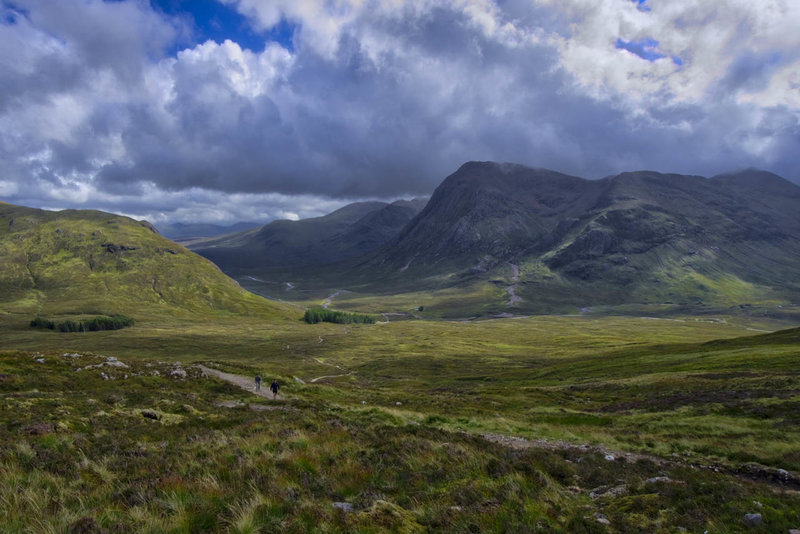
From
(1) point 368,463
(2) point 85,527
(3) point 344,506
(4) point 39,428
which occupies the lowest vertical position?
(4) point 39,428

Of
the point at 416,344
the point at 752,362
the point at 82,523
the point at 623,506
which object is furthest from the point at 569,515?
the point at 416,344

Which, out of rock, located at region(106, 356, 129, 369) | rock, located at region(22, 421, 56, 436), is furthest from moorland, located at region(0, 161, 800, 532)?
rock, located at region(106, 356, 129, 369)

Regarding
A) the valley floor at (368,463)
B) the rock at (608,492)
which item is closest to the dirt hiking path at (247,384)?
the valley floor at (368,463)

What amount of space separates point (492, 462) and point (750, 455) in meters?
18.0

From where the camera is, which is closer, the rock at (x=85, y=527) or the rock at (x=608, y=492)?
the rock at (x=85, y=527)

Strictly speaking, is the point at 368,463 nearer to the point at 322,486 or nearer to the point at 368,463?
the point at 368,463

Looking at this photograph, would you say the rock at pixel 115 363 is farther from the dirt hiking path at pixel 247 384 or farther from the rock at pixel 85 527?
the rock at pixel 85 527

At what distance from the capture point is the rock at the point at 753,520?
940cm

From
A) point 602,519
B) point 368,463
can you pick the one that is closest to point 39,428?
point 368,463

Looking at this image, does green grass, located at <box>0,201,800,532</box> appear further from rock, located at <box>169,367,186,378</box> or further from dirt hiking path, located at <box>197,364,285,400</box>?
dirt hiking path, located at <box>197,364,285,400</box>

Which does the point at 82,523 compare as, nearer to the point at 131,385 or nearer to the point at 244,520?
the point at 244,520

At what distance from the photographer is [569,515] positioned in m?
9.34

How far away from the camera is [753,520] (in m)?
9.52

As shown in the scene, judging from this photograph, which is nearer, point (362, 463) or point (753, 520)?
point (753, 520)
